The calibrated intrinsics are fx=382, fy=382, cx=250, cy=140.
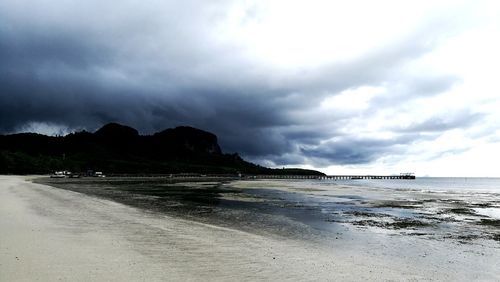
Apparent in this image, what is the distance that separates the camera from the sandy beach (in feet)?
37.1

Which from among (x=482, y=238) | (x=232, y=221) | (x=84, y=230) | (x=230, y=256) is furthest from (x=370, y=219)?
(x=84, y=230)

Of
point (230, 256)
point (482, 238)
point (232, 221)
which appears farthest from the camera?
point (232, 221)

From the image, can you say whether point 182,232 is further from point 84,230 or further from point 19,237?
point 19,237

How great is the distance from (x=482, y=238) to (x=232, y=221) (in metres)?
14.7

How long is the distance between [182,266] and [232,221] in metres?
13.3

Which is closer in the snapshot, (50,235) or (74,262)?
(74,262)

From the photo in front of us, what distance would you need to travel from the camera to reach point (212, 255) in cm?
1416

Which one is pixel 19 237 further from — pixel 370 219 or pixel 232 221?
pixel 370 219

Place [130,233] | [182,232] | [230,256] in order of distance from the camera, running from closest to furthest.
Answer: [230,256], [130,233], [182,232]

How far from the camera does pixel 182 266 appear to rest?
40.1ft

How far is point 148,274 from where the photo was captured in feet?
36.0

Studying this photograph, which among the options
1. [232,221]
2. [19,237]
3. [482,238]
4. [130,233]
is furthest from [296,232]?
[19,237]

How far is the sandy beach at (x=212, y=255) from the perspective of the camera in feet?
37.1

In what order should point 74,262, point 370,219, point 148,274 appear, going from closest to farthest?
point 148,274 → point 74,262 → point 370,219
